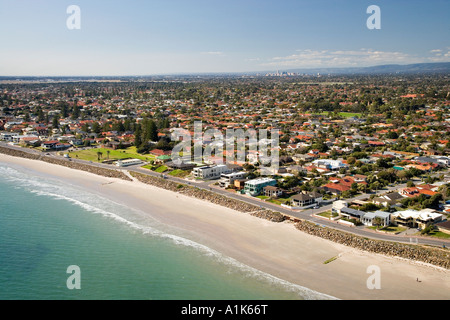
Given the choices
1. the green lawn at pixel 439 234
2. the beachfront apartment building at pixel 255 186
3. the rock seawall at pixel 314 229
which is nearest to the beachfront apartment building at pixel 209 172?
the rock seawall at pixel 314 229

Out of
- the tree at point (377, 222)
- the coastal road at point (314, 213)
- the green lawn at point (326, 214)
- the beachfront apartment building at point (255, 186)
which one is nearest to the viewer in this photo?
the coastal road at point (314, 213)

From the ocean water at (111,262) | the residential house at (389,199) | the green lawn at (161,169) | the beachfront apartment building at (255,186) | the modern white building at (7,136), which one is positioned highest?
the modern white building at (7,136)

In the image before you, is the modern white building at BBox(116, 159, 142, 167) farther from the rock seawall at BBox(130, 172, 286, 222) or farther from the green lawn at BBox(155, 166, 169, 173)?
the green lawn at BBox(155, 166, 169, 173)

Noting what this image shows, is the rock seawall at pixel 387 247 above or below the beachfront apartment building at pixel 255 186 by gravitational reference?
below

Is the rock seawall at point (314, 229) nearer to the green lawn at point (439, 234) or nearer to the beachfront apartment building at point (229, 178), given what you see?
the green lawn at point (439, 234)
